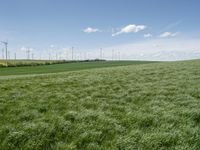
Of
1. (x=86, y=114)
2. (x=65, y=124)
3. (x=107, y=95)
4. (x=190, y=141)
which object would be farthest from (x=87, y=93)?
(x=190, y=141)

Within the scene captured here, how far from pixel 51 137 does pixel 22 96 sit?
510 centimetres

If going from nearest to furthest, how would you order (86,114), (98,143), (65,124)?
(98,143) → (65,124) → (86,114)

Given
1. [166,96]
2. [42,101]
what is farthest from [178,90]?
[42,101]

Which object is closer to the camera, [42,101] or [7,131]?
[7,131]

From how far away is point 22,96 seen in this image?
9.63m

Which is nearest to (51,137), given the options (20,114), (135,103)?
(20,114)

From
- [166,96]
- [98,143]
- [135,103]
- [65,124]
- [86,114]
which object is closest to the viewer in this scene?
[98,143]

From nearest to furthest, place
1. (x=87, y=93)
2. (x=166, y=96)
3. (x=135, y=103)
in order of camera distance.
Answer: (x=135, y=103)
(x=166, y=96)
(x=87, y=93)

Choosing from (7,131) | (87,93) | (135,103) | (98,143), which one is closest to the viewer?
(98,143)

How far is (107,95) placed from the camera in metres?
9.91

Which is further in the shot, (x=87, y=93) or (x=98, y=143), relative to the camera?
(x=87, y=93)

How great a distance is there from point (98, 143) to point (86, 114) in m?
1.90

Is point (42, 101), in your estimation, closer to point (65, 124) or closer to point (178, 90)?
point (65, 124)

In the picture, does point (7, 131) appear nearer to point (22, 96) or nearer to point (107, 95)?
point (22, 96)
